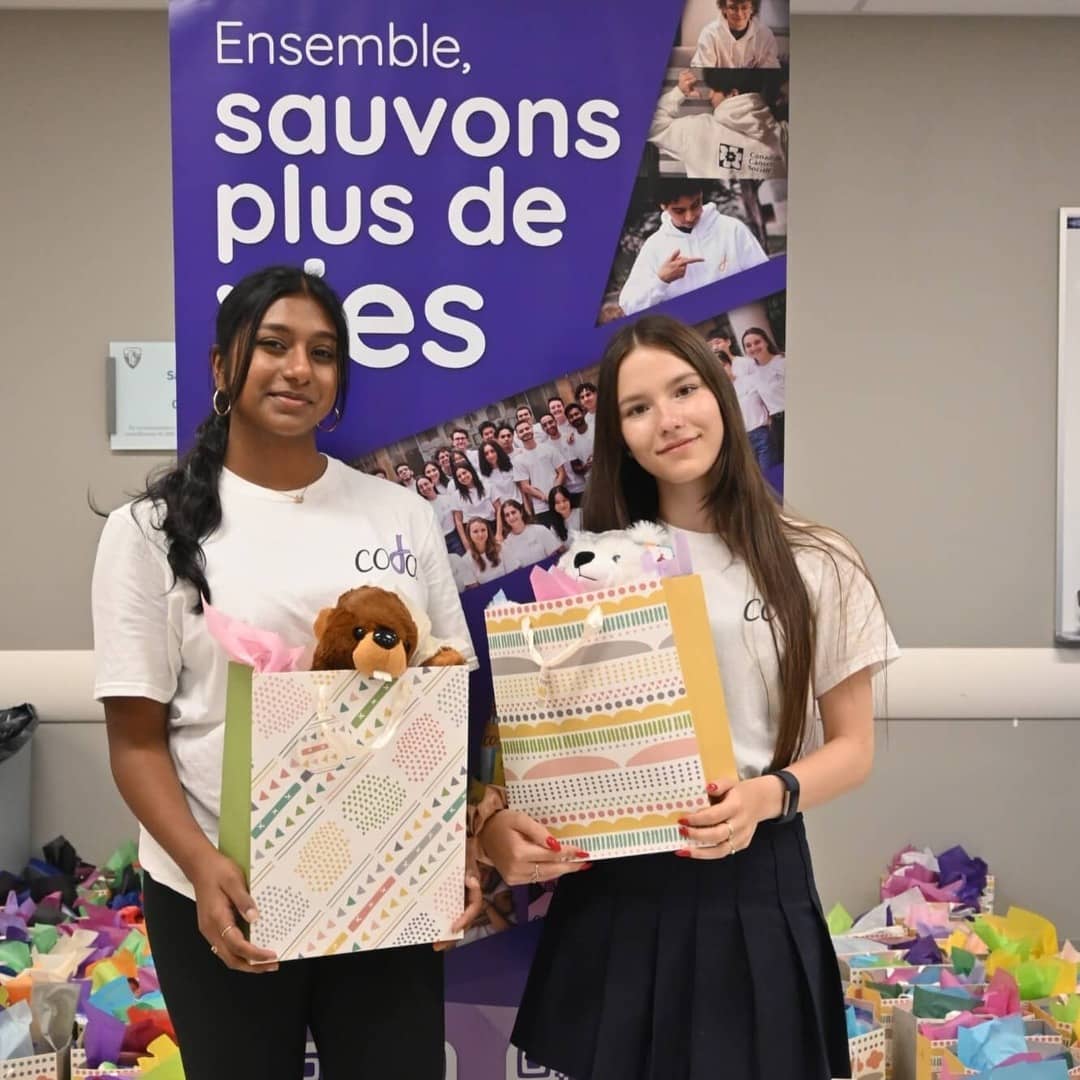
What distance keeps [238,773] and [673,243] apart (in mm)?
1113

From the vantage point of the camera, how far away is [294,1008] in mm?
1516

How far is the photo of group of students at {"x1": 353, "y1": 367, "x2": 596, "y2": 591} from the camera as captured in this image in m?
1.90

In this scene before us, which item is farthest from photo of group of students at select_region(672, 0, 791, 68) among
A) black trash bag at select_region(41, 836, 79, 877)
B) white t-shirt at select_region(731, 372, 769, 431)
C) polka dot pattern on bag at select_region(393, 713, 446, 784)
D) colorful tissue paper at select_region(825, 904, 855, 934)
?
black trash bag at select_region(41, 836, 79, 877)

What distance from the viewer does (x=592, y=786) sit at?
1.46 metres

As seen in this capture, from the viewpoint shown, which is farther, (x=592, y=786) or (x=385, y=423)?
(x=385, y=423)

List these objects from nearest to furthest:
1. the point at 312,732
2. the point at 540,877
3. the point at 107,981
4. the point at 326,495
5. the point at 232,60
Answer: the point at 312,732 → the point at 540,877 → the point at 326,495 → the point at 232,60 → the point at 107,981

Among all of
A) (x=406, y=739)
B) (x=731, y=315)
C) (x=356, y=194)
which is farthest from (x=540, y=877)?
(x=356, y=194)

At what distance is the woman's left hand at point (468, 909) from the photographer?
4.81 ft

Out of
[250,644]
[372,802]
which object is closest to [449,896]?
[372,802]

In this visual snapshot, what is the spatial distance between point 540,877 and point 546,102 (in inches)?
48.6

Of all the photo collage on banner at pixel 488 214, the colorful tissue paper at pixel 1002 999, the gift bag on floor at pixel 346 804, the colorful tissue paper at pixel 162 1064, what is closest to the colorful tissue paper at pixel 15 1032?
the colorful tissue paper at pixel 162 1064

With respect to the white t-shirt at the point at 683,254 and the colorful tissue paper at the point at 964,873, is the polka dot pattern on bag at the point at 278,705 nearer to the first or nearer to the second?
the white t-shirt at the point at 683,254

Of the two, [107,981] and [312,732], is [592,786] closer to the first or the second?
[312,732]

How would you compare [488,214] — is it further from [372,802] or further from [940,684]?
[940,684]
